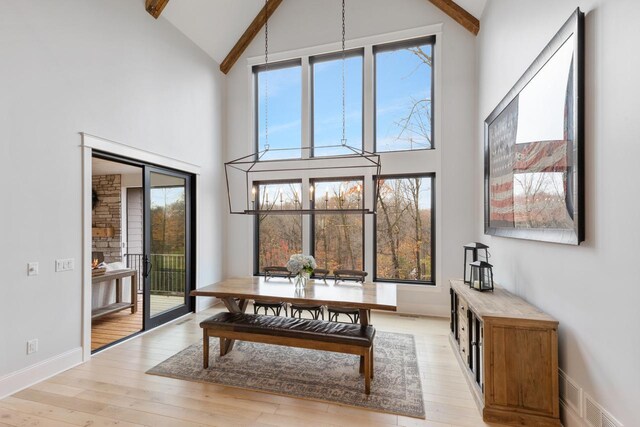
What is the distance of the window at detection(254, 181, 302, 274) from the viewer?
219 inches

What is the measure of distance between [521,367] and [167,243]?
459cm

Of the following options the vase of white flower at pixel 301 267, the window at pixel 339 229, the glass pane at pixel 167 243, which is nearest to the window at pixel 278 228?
the window at pixel 339 229

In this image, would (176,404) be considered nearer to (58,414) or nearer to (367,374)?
(58,414)

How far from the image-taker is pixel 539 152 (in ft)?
8.21

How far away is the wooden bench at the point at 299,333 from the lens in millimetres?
2670

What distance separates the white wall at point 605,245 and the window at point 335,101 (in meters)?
3.04

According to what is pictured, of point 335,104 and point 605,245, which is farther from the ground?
point 335,104

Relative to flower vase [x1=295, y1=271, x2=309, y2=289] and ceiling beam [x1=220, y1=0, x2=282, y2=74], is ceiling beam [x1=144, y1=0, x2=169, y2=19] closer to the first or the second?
ceiling beam [x1=220, y1=0, x2=282, y2=74]

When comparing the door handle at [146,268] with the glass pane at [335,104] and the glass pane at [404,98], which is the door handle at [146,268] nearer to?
the glass pane at [335,104]

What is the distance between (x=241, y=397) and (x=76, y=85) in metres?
3.63

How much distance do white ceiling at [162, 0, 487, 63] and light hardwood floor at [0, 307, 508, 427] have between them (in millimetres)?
4813

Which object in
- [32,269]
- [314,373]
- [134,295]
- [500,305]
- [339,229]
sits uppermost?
[339,229]

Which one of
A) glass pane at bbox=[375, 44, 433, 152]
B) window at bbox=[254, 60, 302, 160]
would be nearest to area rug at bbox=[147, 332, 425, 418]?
glass pane at bbox=[375, 44, 433, 152]

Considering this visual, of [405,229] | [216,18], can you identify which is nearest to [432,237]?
[405,229]
